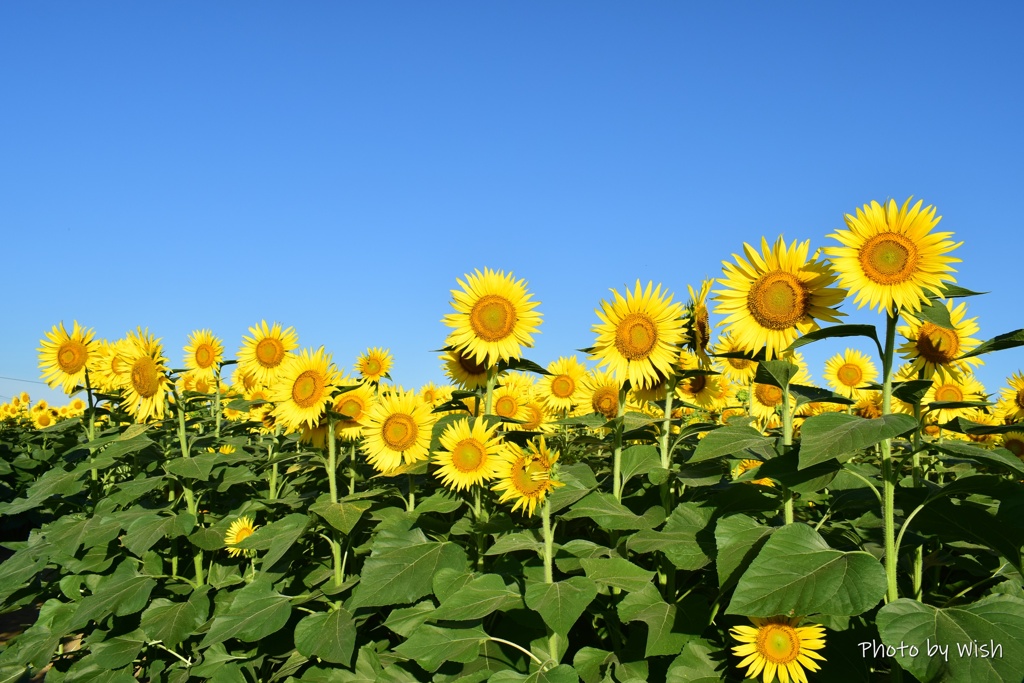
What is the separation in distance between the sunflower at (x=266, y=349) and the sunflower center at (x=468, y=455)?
7.33 ft

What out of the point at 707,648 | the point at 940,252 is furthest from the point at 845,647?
the point at 940,252

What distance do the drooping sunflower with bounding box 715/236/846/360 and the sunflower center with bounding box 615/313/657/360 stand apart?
42 centimetres

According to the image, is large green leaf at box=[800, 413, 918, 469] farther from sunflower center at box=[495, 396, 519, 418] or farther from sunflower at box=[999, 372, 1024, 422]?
sunflower at box=[999, 372, 1024, 422]

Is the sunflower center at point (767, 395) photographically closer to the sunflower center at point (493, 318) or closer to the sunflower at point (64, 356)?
the sunflower center at point (493, 318)

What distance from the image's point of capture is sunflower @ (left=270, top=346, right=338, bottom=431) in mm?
4211

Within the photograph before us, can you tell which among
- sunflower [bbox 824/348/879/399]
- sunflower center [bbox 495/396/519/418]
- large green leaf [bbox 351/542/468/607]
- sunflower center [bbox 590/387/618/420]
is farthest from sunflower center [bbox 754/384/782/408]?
large green leaf [bbox 351/542/468/607]

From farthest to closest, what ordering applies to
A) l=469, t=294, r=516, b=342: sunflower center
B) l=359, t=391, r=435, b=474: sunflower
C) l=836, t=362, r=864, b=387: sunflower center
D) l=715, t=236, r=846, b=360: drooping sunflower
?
1. l=836, t=362, r=864, b=387: sunflower center
2. l=359, t=391, r=435, b=474: sunflower
3. l=469, t=294, r=516, b=342: sunflower center
4. l=715, t=236, r=846, b=360: drooping sunflower

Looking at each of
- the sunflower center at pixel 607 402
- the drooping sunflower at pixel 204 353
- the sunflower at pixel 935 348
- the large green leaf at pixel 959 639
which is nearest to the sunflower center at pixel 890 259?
the sunflower at pixel 935 348

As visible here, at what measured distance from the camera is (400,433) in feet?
13.1

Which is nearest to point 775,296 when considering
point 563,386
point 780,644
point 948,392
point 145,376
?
point 780,644

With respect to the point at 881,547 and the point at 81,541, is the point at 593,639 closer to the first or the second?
the point at 881,547

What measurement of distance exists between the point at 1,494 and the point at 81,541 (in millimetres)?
6521

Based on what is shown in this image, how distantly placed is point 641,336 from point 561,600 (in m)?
1.21

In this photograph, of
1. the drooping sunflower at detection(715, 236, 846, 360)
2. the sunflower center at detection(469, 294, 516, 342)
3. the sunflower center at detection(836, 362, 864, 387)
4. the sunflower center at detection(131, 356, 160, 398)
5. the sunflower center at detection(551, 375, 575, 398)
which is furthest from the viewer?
the sunflower center at detection(836, 362, 864, 387)
